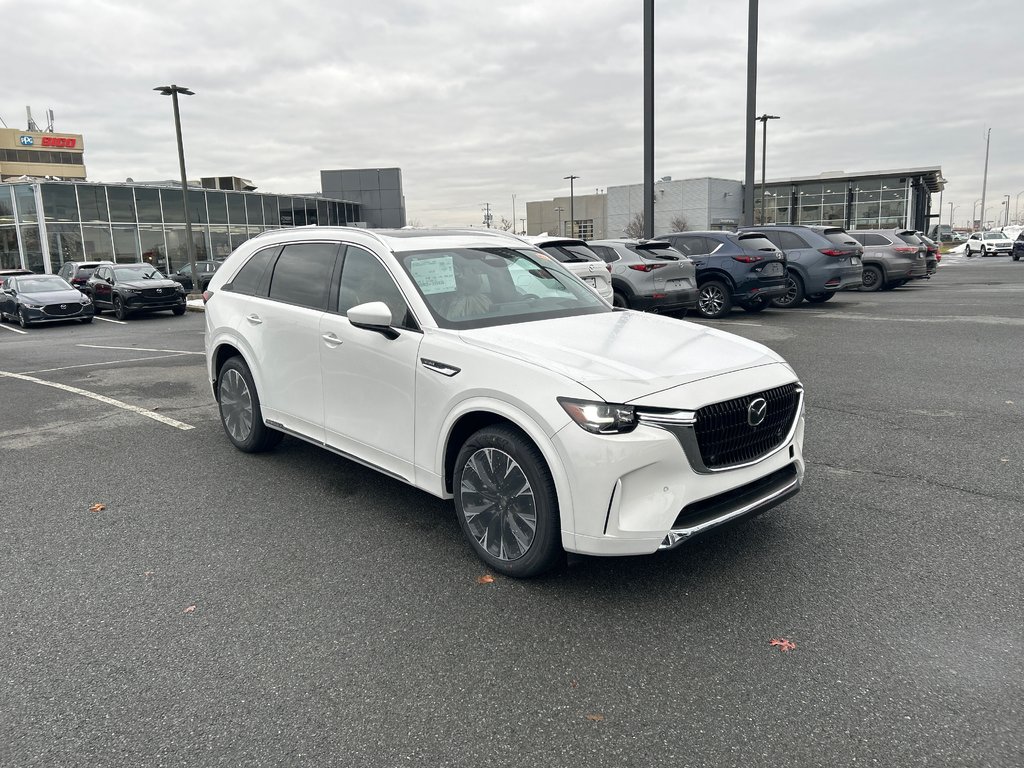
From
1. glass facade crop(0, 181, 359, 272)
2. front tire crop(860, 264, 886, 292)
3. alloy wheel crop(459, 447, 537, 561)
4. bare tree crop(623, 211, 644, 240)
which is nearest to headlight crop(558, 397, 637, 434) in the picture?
alloy wheel crop(459, 447, 537, 561)

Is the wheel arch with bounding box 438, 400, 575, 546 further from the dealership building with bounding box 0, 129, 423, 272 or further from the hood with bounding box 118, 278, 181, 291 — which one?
the dealership building with bounding box 0, 129, 423, 272

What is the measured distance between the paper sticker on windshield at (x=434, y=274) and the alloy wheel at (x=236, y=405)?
2047 millimetres

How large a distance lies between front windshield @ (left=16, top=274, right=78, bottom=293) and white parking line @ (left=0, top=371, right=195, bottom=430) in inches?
468

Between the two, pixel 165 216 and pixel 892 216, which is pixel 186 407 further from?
pixel 892 216

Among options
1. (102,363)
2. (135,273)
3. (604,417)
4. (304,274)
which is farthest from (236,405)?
(135,273)

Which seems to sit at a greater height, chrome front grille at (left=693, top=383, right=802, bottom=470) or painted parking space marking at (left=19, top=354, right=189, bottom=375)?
chrome front grille at (left=693, top=383, right=802, bottom=470)

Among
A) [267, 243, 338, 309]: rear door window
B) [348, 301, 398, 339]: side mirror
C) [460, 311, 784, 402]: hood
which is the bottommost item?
[460, 311, 784, 402]: hood

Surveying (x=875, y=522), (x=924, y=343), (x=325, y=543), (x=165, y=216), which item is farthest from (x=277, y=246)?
(x=165, y=216)

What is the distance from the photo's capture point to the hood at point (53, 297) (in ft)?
68.1

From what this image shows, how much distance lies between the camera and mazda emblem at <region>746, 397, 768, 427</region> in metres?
3.66

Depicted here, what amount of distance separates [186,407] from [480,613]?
225 inches

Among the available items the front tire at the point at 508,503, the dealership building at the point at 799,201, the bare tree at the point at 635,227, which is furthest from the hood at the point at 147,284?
Answer: the bare tree at the point at 635,227

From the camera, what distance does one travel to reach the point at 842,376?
352 inches

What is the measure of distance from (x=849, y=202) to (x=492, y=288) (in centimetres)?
7670
